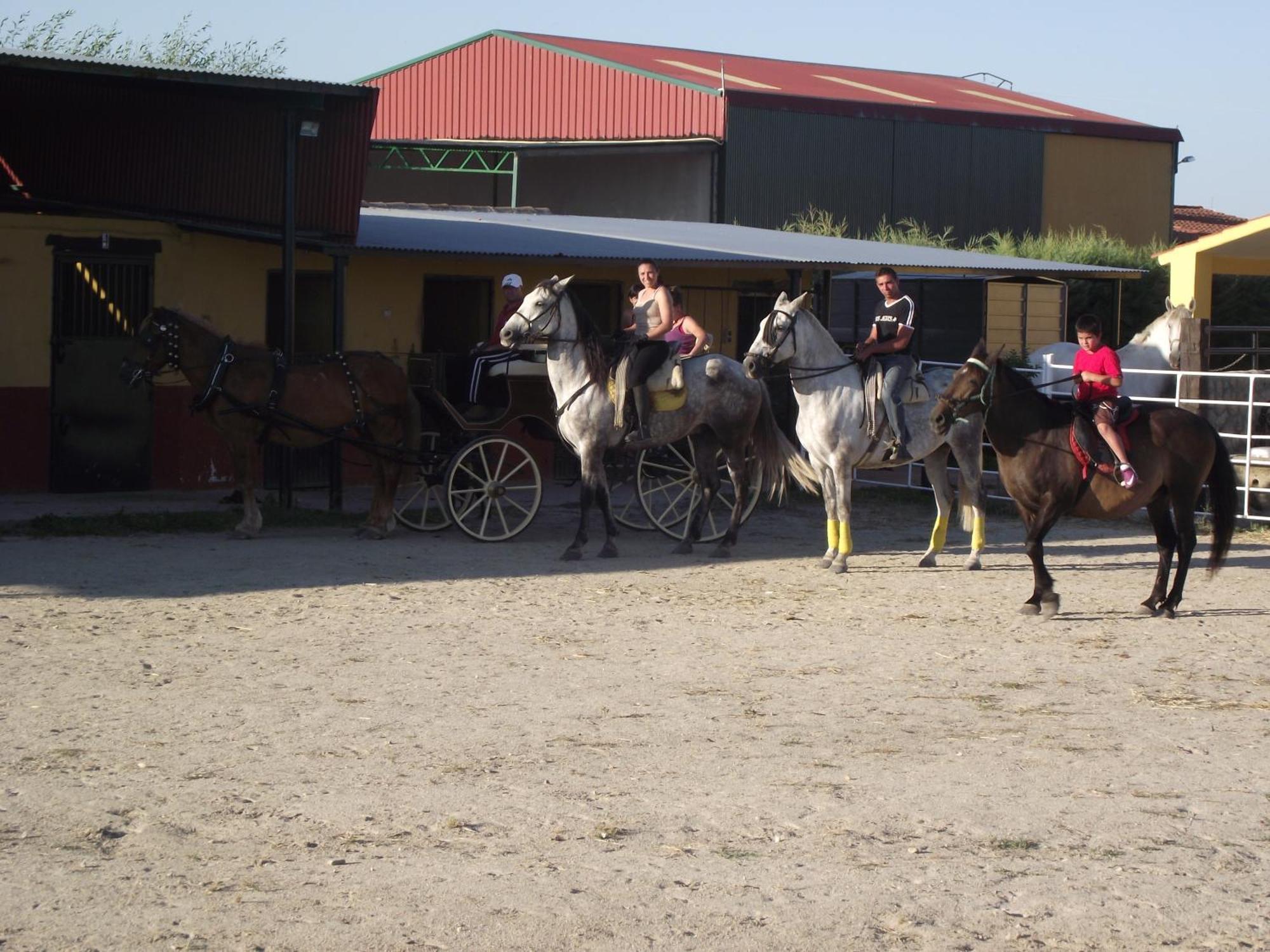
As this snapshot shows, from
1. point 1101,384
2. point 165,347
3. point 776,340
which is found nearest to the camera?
point 1101,384

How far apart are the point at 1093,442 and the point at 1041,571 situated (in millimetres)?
867

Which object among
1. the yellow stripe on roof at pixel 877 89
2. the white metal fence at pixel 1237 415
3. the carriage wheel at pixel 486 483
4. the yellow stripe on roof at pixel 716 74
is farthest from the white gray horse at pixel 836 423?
the yellow stripe on roof at pixel 877 89

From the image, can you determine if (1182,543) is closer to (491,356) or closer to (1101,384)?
(1101,384)

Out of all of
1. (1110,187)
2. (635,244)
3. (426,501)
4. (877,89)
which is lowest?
(426,501)

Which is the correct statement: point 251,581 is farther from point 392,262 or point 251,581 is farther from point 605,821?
point 392,262

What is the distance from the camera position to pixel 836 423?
12.1 m

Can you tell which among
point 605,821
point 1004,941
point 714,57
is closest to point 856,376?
point 605,821

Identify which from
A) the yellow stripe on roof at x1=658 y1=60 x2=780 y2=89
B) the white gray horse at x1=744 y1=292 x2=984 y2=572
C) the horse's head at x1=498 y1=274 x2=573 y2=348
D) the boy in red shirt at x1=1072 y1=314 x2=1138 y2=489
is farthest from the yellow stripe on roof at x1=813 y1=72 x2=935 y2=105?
the boy in red shirt at x1=1072 y1=314 x2=1138 y2=489

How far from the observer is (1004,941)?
466 centimetres

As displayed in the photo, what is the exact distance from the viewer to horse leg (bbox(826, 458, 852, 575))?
39.6ft

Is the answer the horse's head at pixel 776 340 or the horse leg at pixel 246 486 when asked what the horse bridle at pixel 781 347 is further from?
the horse leg at pixel 246 486

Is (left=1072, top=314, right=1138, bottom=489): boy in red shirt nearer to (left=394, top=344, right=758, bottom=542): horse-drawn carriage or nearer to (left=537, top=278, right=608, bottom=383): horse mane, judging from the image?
(left=394, top=344, right=758, bottom=542): horse-drawn carriage

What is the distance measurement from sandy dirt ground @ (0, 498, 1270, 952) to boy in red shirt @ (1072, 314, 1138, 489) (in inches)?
41.0

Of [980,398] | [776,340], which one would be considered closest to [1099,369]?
[980,398]
